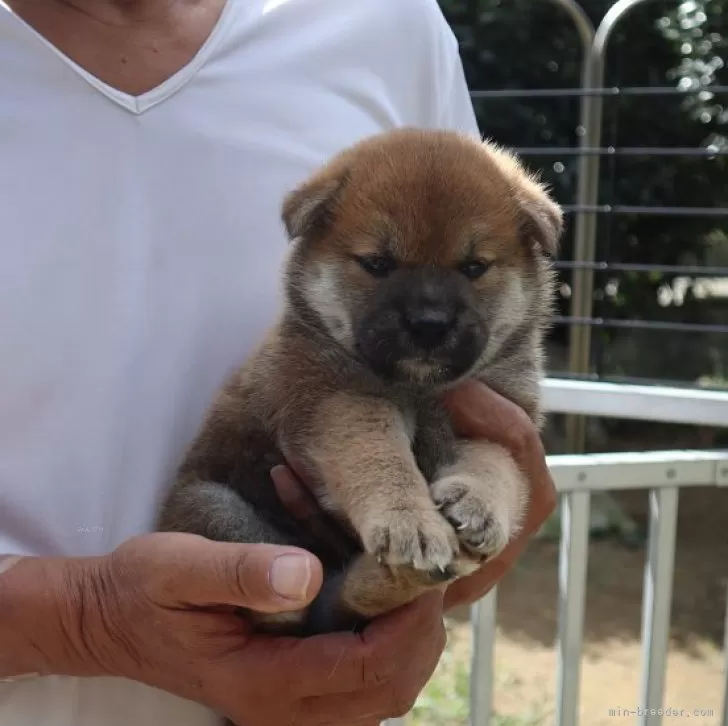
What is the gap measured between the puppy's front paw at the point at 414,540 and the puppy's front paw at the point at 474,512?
0.02 m

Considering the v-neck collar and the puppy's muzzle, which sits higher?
the v-neck collar

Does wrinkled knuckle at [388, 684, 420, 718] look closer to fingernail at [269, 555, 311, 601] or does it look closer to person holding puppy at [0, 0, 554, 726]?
person holding puppy at [0, 0, 554, 726]

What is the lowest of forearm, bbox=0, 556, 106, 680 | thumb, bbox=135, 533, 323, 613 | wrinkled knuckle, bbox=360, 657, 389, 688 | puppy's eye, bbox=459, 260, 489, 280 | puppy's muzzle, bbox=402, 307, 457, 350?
wrinkled knuckle, bbox=360, 657, 389, 688

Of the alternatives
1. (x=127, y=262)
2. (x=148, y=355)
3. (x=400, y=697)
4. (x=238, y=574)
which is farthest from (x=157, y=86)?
(x=400, y=697)

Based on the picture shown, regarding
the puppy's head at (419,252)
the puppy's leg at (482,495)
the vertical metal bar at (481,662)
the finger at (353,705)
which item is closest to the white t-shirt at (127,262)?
the puppy's head at (419,252)

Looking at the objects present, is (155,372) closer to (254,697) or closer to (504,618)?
(254,697)

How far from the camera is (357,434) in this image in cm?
141

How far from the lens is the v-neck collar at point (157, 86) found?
4.56ft

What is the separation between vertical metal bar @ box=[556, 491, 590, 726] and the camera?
253 cm

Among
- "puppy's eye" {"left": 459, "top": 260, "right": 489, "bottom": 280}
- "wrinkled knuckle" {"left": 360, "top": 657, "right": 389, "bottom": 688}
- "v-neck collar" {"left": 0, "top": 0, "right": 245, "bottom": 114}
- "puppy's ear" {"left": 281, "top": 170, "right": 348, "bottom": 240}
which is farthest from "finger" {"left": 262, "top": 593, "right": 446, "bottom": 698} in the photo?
"v-neck collar" {"left": 0, "top": 0, "right": 245, "bottom": 114}

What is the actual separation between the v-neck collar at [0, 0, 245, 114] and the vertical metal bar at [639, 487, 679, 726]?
1853 millimetres

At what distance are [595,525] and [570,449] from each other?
1.67ft

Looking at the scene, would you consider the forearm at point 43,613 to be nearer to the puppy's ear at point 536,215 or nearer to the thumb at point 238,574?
the thumb at point 238,574

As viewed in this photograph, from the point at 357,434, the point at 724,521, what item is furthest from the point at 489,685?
the point at 724,521
